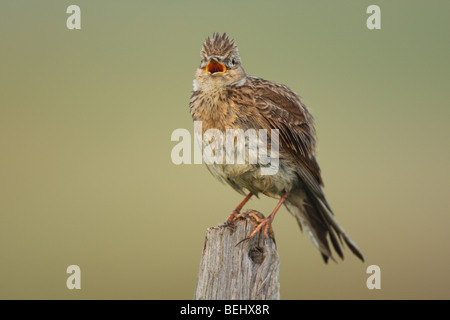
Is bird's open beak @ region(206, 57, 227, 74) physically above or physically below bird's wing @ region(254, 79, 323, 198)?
above

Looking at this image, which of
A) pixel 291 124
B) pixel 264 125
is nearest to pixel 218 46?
pixel 264 125

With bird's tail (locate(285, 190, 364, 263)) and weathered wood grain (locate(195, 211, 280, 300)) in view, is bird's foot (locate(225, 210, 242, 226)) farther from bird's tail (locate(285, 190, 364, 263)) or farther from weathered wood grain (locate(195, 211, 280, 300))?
bird's tail (locate(285, 190, 364, 263))

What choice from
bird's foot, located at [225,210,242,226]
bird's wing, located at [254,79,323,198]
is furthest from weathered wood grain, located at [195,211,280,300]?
bird's wing, located at [254,79,323,198]

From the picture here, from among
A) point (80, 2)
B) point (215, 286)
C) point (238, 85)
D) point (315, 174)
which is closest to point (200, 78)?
point (238, 85)

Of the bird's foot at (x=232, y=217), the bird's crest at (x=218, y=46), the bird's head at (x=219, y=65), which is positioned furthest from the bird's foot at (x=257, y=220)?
the bird's crest at (x=218, y=46)

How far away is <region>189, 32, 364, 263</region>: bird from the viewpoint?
16.0ft

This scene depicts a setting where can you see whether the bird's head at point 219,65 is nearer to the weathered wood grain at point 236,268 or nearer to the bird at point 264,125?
the bird at point 264,125

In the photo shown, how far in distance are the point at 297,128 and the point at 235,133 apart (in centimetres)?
68

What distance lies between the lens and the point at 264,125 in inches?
191

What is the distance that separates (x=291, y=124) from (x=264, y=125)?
14.0 inches

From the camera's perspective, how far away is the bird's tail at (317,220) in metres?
5.14

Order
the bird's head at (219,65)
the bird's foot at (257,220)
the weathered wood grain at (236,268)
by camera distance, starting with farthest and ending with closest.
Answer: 1. the bird's head at (219,65)
2. the bird's foot at (257,220)
3. the weathered wood grain at (236,268)

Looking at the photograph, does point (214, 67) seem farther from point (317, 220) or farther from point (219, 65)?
point (317, 220)

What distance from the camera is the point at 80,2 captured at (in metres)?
13.7
